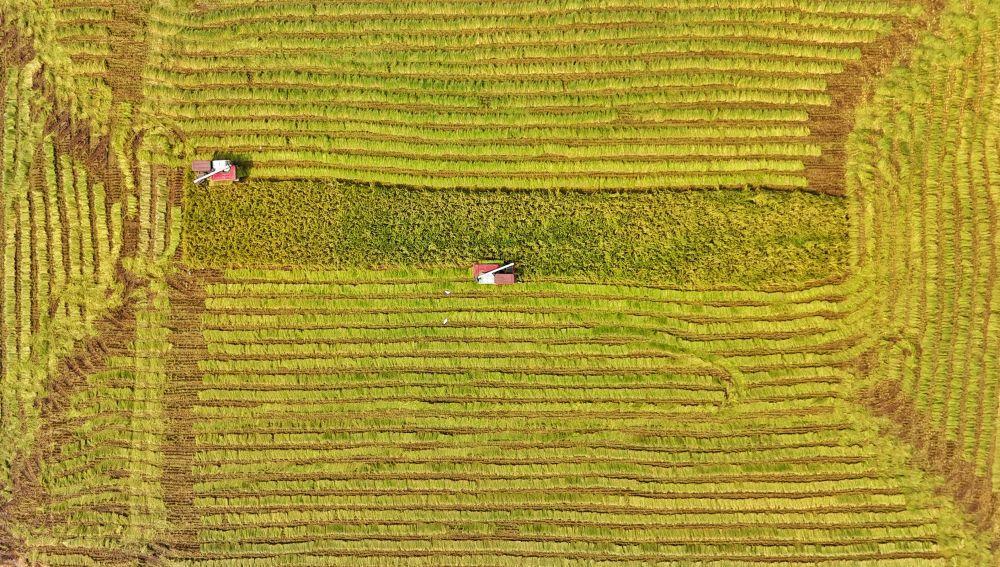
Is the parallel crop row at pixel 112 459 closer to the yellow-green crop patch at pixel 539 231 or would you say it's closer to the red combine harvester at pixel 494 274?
the yellow-green crop patch at pixel 539 231

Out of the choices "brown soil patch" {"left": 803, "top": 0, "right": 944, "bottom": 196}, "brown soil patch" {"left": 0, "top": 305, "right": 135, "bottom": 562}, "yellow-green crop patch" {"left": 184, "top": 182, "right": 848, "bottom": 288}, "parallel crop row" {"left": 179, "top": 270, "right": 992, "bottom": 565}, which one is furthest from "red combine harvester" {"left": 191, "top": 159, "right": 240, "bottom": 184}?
"brown soil patch" {"left": 803, "top": 0, "right": 944, "bottom": 196}

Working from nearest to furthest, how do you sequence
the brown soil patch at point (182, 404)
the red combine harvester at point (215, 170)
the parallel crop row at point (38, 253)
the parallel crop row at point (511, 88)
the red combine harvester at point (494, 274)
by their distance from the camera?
the red combine harvester at point (494, 274) → the red combine harvester at point (215, 170) → the brown soil patch at point (182, 404) → the parallel crop row at point (511, 88) → the parallel crop row at point (38, 253)

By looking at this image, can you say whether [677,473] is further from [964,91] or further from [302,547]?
[964,91]

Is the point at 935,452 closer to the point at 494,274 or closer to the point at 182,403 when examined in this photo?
the point at 494,274

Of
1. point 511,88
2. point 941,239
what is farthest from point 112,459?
point 941,239

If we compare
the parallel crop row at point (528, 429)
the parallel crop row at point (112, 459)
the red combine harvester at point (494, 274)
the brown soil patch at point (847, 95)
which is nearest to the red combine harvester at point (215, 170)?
the parallel crop row at point (528, 429)

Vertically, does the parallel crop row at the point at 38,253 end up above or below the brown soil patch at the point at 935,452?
above
